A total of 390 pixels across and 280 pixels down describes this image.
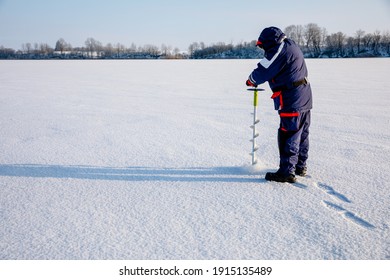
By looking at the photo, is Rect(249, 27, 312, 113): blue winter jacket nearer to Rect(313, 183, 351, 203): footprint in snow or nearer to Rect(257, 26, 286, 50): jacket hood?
Rect(257, 26, 286, 50): jacket hood

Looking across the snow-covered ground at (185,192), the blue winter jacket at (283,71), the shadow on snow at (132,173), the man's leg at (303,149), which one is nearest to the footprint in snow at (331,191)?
the snow-covered ground at (185,192)

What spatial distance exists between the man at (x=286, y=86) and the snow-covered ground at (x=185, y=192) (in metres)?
0.33

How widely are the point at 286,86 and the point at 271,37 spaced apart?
500mm

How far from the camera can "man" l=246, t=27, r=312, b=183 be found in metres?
2.77

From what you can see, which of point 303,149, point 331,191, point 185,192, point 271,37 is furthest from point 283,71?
point 185,192

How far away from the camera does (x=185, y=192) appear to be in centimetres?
296

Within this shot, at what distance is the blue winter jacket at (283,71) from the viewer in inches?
109

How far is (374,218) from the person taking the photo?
7.95ft

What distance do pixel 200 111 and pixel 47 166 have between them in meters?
3.95

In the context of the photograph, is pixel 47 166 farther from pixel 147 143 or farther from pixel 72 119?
pixel 72 119

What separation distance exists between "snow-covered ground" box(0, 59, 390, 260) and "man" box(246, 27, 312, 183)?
33 cm

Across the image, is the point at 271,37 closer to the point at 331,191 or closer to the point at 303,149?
the point at 303,149

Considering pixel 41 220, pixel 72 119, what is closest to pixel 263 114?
pixel 72 119
